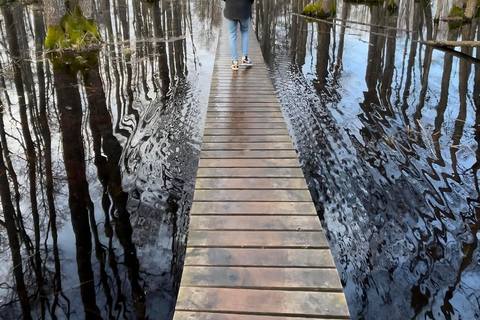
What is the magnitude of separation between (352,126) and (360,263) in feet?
9.85

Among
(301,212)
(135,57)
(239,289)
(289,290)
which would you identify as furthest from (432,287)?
(135,57)

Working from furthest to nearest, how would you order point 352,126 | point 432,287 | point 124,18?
point 124,18 < point 352,126 < point 432,287

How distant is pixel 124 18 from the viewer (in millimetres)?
16922

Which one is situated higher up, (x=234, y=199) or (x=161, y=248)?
(x=234, y=199)

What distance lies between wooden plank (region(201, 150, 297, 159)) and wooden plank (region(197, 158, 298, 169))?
0.24 feet

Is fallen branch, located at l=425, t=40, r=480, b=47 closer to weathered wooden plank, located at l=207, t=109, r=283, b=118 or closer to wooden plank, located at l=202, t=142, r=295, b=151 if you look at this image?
weathered wooden plank, located at l=207, t=109, r=283, b=118

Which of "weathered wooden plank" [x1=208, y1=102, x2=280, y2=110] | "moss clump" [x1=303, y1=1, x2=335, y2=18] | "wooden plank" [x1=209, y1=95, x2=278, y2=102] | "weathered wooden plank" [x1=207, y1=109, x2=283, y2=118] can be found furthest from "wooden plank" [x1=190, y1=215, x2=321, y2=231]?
"moss clump" [x1=303, y1=1, x2=335, y2=18]

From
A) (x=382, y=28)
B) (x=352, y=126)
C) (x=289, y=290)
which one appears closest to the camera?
(x=289, y=290)

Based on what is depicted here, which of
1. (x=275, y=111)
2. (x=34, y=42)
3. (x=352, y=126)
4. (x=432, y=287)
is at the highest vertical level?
(x=34, y=42)

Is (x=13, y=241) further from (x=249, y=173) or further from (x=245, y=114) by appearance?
(x=245, y=114)

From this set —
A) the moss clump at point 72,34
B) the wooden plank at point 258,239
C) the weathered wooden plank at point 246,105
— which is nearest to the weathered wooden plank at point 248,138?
the weathered wooden plank at point 246,105

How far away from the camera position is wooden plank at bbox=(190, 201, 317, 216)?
283cm

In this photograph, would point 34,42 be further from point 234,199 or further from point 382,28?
point 382,28

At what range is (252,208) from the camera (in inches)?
113
